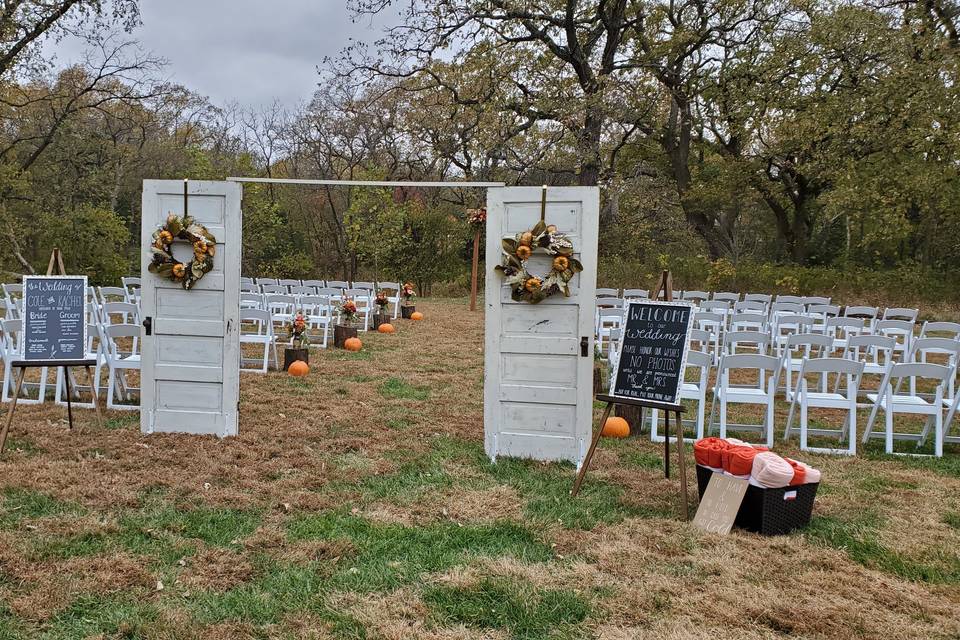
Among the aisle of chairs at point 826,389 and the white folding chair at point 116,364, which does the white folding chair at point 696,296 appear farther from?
the white folding chair at point 116,364

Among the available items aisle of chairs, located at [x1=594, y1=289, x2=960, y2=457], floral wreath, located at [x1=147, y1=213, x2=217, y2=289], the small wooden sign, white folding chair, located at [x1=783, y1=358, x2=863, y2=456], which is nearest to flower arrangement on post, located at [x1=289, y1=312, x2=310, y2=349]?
floral wreath, located at [x1=147, y1=213, x2=217, y2=289]

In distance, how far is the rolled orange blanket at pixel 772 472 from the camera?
12.3ft

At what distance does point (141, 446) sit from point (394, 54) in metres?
13.3

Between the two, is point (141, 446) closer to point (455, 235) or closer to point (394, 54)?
point (394, 54)

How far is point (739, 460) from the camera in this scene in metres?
3.90

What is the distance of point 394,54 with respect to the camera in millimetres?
16359

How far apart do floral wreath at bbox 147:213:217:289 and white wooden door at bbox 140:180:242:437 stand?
0.07 m

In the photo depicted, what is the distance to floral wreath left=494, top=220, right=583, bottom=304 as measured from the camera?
4.84 metres

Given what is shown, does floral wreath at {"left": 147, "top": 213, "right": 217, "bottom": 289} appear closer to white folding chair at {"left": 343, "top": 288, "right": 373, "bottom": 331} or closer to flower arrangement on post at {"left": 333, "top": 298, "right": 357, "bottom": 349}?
flower arrangement on post at {"left": 333, "top": 298, "right": 357, "bottom": 349}

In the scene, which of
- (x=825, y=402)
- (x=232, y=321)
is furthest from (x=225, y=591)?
(x=825, y=402)

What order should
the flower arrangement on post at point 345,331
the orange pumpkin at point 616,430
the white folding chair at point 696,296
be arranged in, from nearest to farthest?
the orange pumpkin at point 616,430 < the flower arrangement on post at point 345,331 < the white folding chair at point 696,296

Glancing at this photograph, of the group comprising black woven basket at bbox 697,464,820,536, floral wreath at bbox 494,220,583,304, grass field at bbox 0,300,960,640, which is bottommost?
grass field at bbox 0,300,960,640

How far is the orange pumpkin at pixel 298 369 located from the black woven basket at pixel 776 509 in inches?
219

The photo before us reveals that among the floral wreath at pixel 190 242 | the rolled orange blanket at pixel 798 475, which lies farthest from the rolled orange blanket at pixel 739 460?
the floral wreath at pixel 190 242
